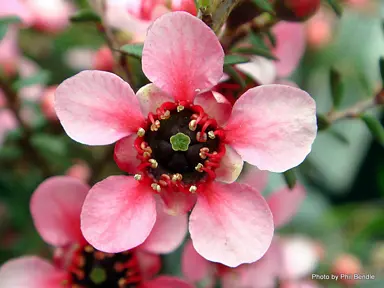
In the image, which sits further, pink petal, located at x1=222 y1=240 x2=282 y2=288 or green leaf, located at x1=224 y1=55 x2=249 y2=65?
pink petal, located at x1=222 y1=240 x2=282 y2=288

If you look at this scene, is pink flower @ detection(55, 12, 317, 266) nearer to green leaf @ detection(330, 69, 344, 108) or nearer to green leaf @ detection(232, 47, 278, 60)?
green leaf @ detection(232, 47, 278, 60)

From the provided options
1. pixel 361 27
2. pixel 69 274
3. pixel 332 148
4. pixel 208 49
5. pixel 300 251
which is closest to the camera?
pixel 208 49

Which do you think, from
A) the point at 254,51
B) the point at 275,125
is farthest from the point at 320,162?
the point at 275,125

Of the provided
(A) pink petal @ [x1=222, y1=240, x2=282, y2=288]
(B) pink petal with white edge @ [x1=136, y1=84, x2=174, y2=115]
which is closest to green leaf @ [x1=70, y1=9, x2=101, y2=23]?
(B) pink petal with white edge @ [x1=136, y1=84, x2=174, y2=115]

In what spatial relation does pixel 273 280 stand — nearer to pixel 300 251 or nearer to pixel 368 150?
pixel 300 251

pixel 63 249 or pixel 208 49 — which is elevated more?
pixel 208 49

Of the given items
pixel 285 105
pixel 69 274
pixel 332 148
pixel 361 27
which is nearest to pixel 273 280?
pixel 69 274

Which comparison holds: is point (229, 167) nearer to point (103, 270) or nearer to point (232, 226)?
point (232, 226)
